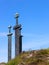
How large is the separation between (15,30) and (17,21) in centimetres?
126

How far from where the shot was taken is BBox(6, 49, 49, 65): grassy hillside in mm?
16028

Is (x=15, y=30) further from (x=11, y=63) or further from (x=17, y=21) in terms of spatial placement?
(x=11, y=63)

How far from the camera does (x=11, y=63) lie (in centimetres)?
1858

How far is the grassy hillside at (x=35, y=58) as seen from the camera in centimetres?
1603

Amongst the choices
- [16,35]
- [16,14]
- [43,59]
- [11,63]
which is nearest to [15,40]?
[16,35]

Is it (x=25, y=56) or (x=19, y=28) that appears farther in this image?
(x=19, y=28)

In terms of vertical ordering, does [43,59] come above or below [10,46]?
below

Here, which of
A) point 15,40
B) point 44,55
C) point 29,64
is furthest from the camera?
point 15,40

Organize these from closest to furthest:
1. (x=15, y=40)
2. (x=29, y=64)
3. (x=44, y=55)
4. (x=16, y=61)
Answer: (x=29, y=64) < (x=44, y=55) < (x=16, y=61) < (x=15, y=40)

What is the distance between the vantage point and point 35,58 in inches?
669

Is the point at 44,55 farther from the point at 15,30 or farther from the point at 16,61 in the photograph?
the point at 15,30

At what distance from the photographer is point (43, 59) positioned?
53.9 feet

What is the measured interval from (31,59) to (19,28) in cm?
1694

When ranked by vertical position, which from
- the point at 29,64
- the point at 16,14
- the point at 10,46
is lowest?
the point at 29,64
